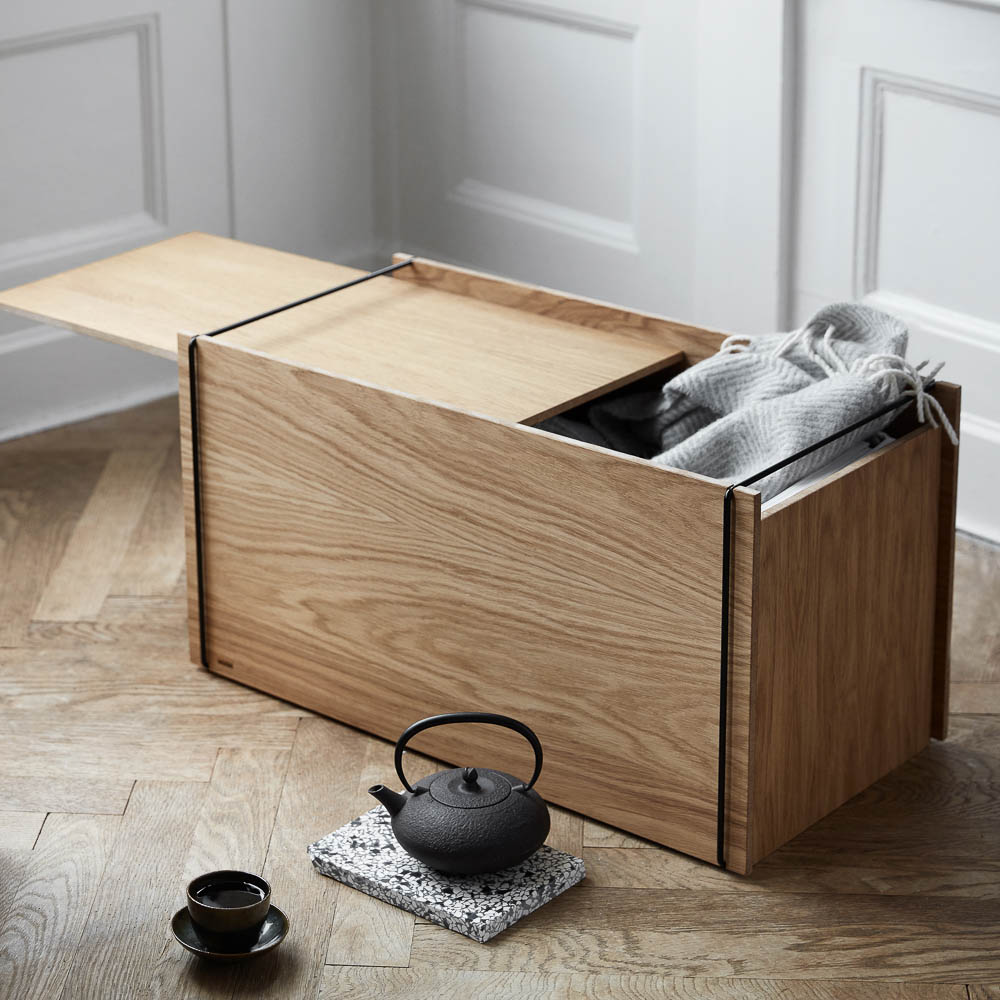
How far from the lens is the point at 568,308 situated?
2260 mm

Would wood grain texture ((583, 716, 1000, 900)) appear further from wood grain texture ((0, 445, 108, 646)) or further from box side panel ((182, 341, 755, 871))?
wood grain texture ((0, 445, 108, 646))

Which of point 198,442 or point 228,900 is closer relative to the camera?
point 228,900

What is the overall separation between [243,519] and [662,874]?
696mm

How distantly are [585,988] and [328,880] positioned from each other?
1.06 feet

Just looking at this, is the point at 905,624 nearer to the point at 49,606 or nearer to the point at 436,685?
the point at 436,685

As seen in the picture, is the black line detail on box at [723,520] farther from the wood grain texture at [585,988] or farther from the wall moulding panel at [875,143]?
the wall moulding panel at [875,143]

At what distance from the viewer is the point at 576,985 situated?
1678 millimetres

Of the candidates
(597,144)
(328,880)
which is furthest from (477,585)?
(597,144)

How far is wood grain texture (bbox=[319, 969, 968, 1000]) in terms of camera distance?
1657 millimetres

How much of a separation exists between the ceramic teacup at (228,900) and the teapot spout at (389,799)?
15 centimetres

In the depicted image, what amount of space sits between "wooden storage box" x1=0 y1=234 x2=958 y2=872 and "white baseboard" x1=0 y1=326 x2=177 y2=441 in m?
0.82

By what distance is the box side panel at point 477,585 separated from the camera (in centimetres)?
179

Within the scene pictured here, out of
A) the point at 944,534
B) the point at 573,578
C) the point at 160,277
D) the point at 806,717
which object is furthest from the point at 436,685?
the point at 160,277

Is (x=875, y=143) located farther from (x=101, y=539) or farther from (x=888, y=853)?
(x=101, y=539)
